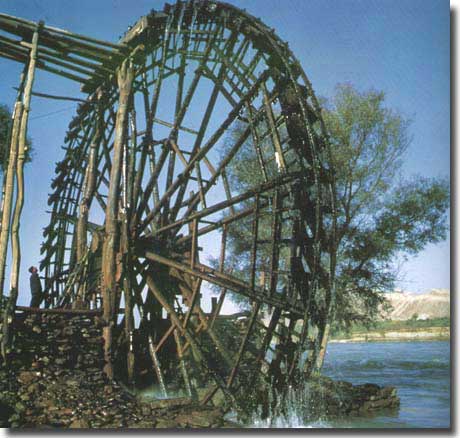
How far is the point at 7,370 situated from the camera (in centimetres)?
623

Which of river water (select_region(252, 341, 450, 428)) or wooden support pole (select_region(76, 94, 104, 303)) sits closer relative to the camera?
river water (select_region(252, 341, 450, 428))

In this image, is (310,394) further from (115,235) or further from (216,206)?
(115,235)

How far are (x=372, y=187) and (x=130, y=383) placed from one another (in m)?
8.66

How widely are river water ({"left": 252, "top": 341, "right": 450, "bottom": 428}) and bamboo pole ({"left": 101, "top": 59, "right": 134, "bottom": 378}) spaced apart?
2.51 metres

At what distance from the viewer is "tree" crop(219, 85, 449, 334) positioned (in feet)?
43.3

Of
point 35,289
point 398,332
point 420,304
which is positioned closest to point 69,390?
point 35,289

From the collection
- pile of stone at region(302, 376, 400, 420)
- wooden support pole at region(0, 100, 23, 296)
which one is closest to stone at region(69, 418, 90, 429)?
wooden support pole at region(0, 100, 23, 296)

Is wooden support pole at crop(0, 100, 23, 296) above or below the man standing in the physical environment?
above

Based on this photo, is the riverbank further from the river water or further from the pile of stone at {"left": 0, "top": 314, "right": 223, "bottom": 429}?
the pile of stone at {"left": 0, "top": 314, "right": 223, "bottom": 429}

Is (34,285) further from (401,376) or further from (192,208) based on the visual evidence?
(401,376)

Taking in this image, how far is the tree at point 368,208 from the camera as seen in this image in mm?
13203

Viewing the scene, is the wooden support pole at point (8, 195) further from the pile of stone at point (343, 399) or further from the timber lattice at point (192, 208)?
the pile of stone at point (343, 399)

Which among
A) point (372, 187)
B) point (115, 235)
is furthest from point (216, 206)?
point (372, 187)

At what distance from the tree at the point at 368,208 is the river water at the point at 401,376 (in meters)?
1.50
